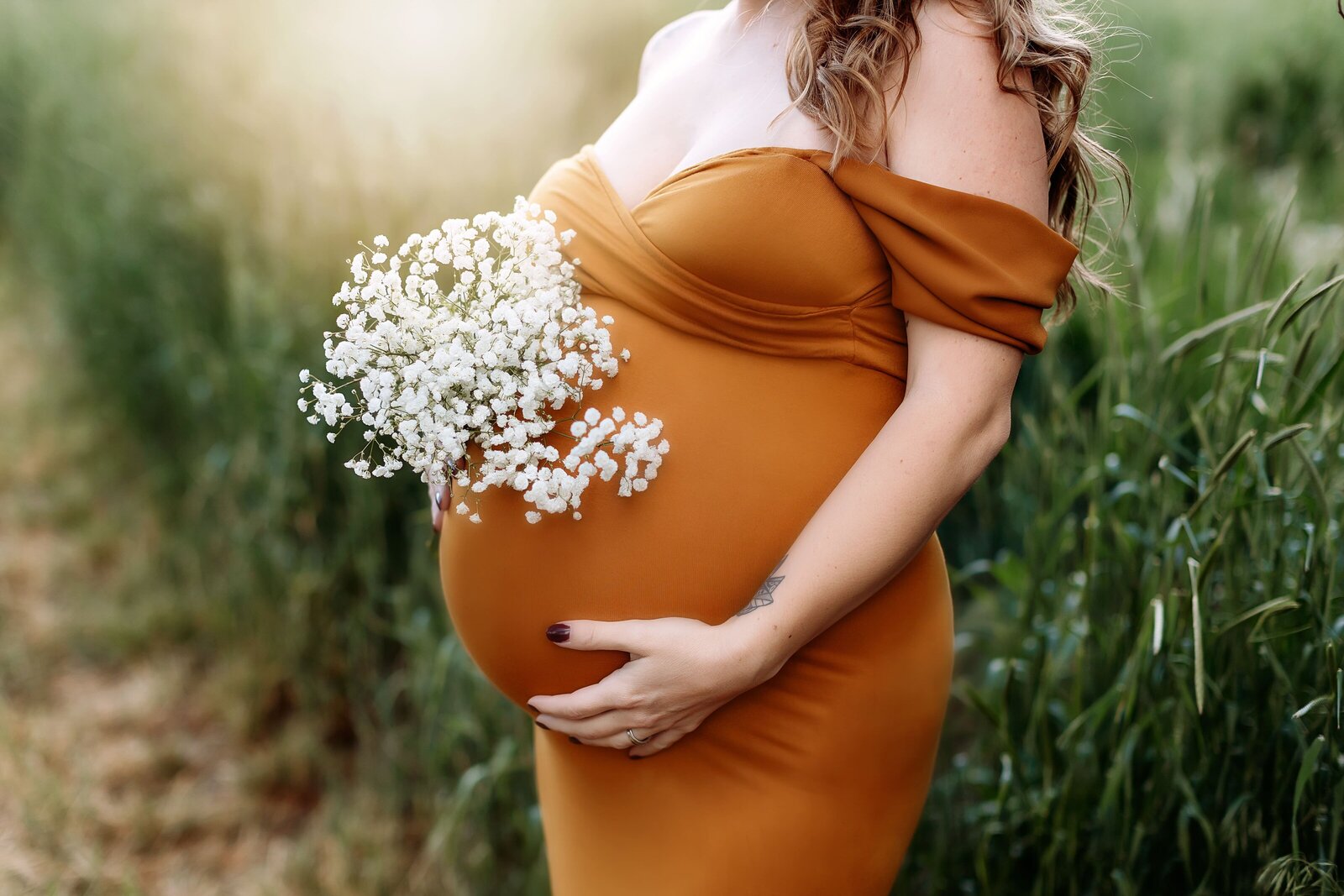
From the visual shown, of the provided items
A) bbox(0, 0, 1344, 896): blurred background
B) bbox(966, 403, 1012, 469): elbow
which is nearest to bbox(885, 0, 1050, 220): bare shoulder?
bbox(966, 403, 1012, 469): elbow

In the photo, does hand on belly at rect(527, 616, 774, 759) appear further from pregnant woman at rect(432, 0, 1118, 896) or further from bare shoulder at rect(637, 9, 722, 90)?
bare shoulder at rect(637, 9, 722, 90)

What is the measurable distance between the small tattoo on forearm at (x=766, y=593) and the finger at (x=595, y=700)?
0.53ft

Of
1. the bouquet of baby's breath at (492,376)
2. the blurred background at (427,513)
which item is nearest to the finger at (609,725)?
the bouquet of baby's breath at (492,376)

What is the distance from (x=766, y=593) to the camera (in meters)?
1.21

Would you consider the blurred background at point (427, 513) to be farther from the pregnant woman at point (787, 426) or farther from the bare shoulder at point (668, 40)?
the bare shoulder at point (668, 40)

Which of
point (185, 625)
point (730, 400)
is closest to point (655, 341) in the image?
point (730, 400)

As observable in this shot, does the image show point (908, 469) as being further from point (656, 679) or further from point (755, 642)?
point (656, 679)

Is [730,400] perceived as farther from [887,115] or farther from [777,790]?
[777,790]

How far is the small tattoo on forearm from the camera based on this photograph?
1.19 m

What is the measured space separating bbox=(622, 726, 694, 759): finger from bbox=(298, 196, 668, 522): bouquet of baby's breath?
11.8 inches

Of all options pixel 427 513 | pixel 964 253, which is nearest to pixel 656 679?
pixel 964 253

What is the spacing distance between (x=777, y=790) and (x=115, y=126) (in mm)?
3487

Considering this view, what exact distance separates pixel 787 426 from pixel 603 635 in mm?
341

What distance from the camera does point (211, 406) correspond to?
3.12m
